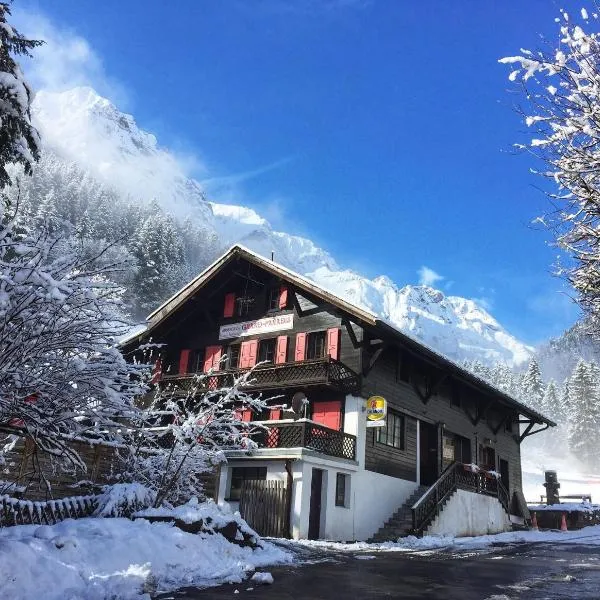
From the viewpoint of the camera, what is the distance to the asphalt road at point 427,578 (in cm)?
881

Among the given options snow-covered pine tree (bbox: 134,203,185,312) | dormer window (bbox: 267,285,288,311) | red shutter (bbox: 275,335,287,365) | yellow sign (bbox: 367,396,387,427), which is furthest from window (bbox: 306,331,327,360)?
snow-covered pine tree (bbox: 134,203,185,312)

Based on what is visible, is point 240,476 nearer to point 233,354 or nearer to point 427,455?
point 233,354

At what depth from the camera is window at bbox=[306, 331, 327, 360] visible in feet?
79.8

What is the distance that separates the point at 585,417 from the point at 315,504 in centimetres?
7545

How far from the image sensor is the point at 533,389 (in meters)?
106

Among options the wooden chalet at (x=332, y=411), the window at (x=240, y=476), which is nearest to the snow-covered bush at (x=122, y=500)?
the wooden chalet at (x=332, y=411)

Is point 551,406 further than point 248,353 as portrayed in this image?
Yes

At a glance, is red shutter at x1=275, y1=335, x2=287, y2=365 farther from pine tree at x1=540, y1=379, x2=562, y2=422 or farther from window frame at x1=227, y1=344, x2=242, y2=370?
pine tree at x1=540, y1=379, x2=562, y2=422

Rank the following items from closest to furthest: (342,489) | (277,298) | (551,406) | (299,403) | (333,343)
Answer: (342,489) → (299,403) → (333,343) → (277,298) → (551,406)

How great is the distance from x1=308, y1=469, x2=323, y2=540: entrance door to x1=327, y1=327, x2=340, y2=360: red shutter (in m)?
4.70

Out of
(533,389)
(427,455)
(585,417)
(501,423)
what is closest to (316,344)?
(427,455)

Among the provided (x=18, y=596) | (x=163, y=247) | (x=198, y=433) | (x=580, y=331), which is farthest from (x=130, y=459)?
(x=163, y=247)

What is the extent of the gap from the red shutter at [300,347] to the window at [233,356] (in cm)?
330

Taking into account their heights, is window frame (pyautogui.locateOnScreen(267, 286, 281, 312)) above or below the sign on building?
above
